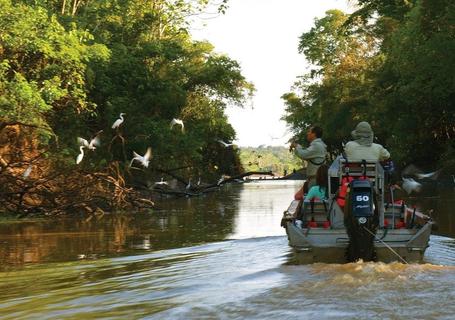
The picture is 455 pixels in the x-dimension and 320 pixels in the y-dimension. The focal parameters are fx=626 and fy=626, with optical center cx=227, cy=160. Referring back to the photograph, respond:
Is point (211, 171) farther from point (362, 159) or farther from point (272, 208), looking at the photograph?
point (362, 159)

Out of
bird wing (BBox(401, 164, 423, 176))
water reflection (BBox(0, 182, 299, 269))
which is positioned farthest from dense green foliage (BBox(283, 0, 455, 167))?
water reflection (BBox(0, 182, 299, 269))

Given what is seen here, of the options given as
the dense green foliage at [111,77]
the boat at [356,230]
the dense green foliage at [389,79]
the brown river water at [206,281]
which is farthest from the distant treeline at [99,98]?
the boat at [356,230]

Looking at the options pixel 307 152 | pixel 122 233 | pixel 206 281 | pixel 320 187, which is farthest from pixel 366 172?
pixel 122 233

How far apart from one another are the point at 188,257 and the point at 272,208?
1058 centimetres

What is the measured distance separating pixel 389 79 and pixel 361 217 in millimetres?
29903

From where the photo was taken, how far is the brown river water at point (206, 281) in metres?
6.09

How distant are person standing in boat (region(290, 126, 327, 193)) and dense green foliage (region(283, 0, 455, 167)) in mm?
16056

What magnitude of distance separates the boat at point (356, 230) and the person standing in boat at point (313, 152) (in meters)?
1.09

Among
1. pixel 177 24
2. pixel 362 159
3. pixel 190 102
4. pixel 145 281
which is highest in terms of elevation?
pixel 177 24

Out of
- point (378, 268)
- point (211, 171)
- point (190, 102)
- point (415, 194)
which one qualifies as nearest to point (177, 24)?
point (190, 102)

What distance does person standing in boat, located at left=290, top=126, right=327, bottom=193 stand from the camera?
32.1 feet

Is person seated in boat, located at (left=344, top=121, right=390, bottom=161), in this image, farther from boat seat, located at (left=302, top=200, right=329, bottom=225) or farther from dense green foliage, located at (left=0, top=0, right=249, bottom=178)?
dense green foliage, located at (left=0, top=0, right=249, bottom=178)

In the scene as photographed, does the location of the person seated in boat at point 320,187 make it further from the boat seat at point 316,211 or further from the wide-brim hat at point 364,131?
the wide-brim hat at point 364,131

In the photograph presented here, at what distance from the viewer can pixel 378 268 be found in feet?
24.0
